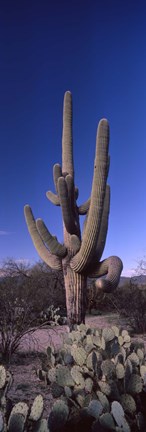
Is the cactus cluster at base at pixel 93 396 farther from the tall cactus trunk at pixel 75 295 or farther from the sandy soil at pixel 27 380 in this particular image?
the tall cactus trunk at pixel 75 295

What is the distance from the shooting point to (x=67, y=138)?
9641 mm

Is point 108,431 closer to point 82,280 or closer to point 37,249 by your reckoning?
point 82,280

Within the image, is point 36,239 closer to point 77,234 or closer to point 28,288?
point 77,234

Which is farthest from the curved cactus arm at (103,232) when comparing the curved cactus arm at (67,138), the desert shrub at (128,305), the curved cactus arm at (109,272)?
the desert shrub at (128,305)

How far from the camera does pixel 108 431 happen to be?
301cm

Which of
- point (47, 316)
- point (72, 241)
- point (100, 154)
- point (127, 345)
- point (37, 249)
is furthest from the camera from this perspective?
point (47, 316)

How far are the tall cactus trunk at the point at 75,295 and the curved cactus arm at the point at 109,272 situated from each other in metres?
0.32

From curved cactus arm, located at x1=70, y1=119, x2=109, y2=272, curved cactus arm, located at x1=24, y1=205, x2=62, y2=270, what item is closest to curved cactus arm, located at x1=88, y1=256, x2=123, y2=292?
curved cactus arm, located at x1=70, y1=119, x2=109, y2=272

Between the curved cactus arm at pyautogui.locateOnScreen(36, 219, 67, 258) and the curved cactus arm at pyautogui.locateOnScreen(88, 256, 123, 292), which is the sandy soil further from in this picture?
the curved cactus arm at pyautogui.locateOnScreen(36, 219, 67, 258)

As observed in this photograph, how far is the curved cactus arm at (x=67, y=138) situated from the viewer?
955cm

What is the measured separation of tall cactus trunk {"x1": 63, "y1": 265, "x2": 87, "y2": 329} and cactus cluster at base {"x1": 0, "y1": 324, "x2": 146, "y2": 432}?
2958mm

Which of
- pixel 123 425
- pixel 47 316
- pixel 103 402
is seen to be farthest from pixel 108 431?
pixel 47 316

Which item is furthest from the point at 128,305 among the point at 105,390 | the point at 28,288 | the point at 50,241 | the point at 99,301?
the point at 105,390

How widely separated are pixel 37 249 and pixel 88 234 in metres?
1.93
